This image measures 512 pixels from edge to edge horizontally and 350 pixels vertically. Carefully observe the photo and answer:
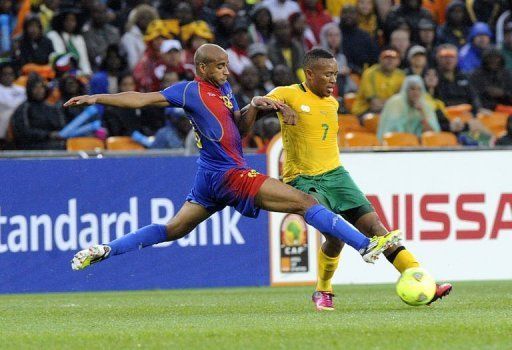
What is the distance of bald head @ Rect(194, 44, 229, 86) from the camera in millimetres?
10133

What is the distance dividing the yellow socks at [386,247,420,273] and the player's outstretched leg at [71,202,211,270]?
1.56m

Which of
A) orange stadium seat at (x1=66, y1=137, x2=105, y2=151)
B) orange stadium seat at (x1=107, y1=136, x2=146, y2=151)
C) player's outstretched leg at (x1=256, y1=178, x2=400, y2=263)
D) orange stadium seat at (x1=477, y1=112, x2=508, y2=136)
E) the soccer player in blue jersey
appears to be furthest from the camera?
orange stadium seat at (x1=477, y1=112, x2=508, y2=136)

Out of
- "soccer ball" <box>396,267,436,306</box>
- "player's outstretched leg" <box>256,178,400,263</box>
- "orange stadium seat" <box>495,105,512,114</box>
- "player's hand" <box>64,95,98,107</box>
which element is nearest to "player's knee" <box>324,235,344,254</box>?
"player's outstretched leg" <box>256,178,400,263</box>

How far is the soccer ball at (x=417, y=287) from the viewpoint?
31.5ft

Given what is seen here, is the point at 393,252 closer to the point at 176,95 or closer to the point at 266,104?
the point at 266,104

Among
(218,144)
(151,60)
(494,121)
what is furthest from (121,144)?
(218,144)

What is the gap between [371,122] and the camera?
18.3 metres

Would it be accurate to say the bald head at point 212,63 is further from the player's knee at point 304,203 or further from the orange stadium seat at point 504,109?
the orange stadium seat at point 504,109

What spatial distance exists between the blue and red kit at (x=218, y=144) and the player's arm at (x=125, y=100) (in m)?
0.10

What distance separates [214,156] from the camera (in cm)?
1009

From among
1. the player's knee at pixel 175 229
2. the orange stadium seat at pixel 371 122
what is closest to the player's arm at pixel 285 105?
the player's knee at pixel 175 229

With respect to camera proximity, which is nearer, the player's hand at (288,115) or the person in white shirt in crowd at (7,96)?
the player's hand at (288,115)

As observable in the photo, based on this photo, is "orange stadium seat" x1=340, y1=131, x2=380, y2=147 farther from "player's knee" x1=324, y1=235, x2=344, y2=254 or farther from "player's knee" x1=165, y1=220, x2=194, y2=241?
"player's knee" x1=165, y1=220, x2=194, y2=241

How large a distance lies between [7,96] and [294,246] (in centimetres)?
487
